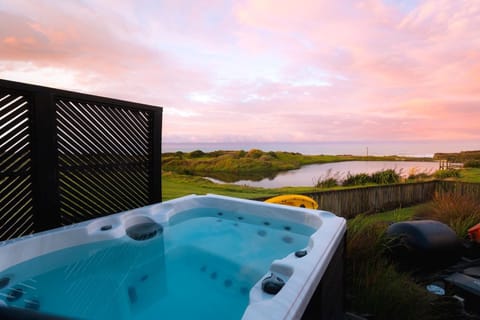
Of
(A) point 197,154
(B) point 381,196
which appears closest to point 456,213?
(B) point 381,196

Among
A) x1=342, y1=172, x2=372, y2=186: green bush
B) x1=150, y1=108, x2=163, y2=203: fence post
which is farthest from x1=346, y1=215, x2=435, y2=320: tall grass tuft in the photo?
x1=342, y1=172, x2=372, y2=186: green bush

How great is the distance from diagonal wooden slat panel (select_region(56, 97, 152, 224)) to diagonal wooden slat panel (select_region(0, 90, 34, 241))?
0.27 m

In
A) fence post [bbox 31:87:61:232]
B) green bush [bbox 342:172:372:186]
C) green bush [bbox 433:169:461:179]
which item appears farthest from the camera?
green bush [bbox 433:169:461:179]

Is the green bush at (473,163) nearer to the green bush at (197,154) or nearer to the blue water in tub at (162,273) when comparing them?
the green bush at (197,154)

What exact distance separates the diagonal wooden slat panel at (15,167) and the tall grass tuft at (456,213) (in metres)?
5.32

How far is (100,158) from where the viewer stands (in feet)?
10.4

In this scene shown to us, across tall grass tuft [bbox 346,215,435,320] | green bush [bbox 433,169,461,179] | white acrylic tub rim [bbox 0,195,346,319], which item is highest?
green bush [bbox 433,169,461,179]

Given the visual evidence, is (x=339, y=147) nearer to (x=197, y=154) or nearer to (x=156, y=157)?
(x=197, y=154)

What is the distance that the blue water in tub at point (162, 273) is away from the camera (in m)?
1.93

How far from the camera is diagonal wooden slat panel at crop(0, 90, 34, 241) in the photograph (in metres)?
2.26

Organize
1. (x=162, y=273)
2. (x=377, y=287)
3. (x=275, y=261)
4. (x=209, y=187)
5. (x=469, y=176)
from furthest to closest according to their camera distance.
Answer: (x=469, y=176) → (x=209, y=187) → (x=162, y=273) → (x=377, y=287) → (x=275, y=261)

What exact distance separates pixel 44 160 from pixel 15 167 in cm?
22

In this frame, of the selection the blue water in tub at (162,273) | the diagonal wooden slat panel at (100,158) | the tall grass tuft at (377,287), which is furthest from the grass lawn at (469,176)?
the diagonal wooden slat panel at (100,158)

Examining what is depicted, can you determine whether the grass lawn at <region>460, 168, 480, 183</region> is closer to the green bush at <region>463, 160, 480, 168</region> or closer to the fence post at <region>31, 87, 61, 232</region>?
the green bush at <region>463, 160, 480, 168</region>
